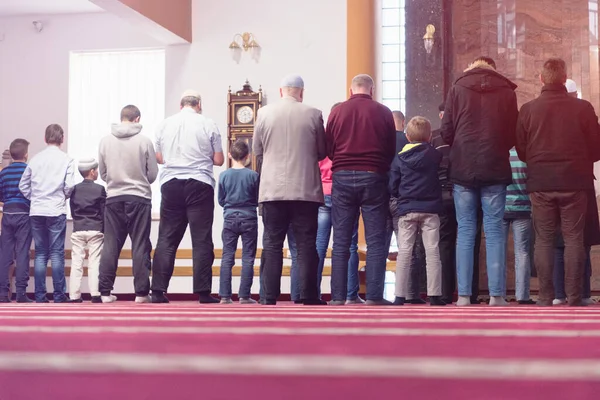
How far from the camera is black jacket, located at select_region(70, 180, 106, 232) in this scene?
729cm

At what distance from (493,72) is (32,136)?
324 inches

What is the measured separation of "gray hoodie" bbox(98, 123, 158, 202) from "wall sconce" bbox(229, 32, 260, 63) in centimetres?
479

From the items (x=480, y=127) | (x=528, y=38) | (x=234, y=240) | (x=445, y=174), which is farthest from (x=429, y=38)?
(x=480, y=127)

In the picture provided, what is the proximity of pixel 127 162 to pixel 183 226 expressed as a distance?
0.72 m

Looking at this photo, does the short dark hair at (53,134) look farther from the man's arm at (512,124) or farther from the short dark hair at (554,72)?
the short dark hair at (554,72)

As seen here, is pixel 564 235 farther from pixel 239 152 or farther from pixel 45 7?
pixel 45 7

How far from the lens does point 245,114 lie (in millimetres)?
10648

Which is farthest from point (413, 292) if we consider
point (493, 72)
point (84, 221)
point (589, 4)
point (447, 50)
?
point (589, 4)

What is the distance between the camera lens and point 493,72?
529 centimetres

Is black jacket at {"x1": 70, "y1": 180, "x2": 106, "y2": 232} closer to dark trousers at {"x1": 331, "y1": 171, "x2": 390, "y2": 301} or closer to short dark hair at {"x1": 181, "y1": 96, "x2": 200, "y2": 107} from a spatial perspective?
short dark hair at {"x1": 181, "y1": 96, "x2": 200, "y2": 107}

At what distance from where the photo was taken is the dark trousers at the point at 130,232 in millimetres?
6051

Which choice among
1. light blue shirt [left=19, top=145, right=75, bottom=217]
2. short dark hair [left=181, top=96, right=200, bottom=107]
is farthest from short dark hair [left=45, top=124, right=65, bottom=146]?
short dark hair [left=181, top=96, right=200, bottom=107]

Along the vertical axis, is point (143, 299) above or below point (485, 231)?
below

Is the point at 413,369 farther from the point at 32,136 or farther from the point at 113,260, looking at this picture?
the point at 32,136
